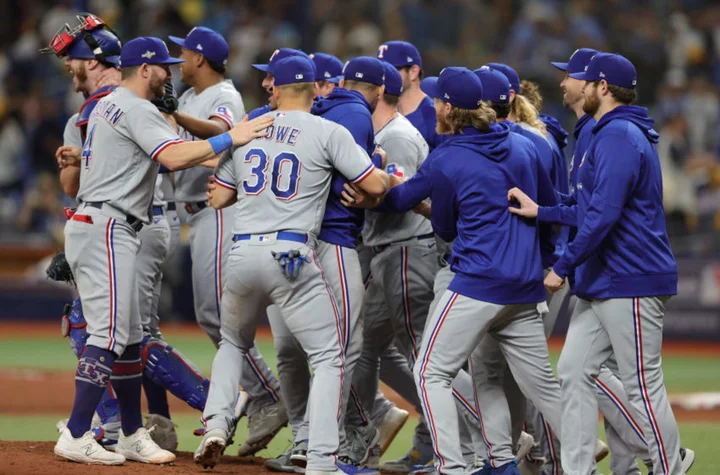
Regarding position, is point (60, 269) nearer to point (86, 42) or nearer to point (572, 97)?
point (86, 42)

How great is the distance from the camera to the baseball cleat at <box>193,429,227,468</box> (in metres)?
5.53

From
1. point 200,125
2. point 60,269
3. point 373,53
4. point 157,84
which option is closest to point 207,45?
point 200,125

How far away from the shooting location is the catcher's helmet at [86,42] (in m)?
6.37

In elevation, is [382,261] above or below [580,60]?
below

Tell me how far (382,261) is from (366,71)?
118 centimetres

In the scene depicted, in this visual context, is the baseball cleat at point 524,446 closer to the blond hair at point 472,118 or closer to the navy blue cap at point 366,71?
the blond hair at point 472,118

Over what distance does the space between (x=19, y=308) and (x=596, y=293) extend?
41.8 ft

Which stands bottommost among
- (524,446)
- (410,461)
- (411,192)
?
(410,461)

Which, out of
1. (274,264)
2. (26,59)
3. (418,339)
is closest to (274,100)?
(274,264)

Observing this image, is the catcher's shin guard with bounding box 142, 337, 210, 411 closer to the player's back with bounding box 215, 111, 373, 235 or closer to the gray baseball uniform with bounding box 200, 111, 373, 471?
the gray baseball uniform with bounding box 200, 111, 373, 471

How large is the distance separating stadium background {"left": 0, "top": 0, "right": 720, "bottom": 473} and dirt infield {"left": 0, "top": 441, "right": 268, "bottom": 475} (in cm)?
644

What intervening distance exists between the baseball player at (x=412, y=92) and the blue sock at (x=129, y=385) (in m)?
2.40

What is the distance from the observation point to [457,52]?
15.8 meters

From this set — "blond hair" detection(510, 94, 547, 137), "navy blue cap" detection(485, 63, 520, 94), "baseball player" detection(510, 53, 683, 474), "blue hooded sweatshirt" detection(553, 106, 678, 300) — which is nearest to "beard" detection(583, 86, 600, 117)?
"baseball player" detection(510, 53, 683, 474)
